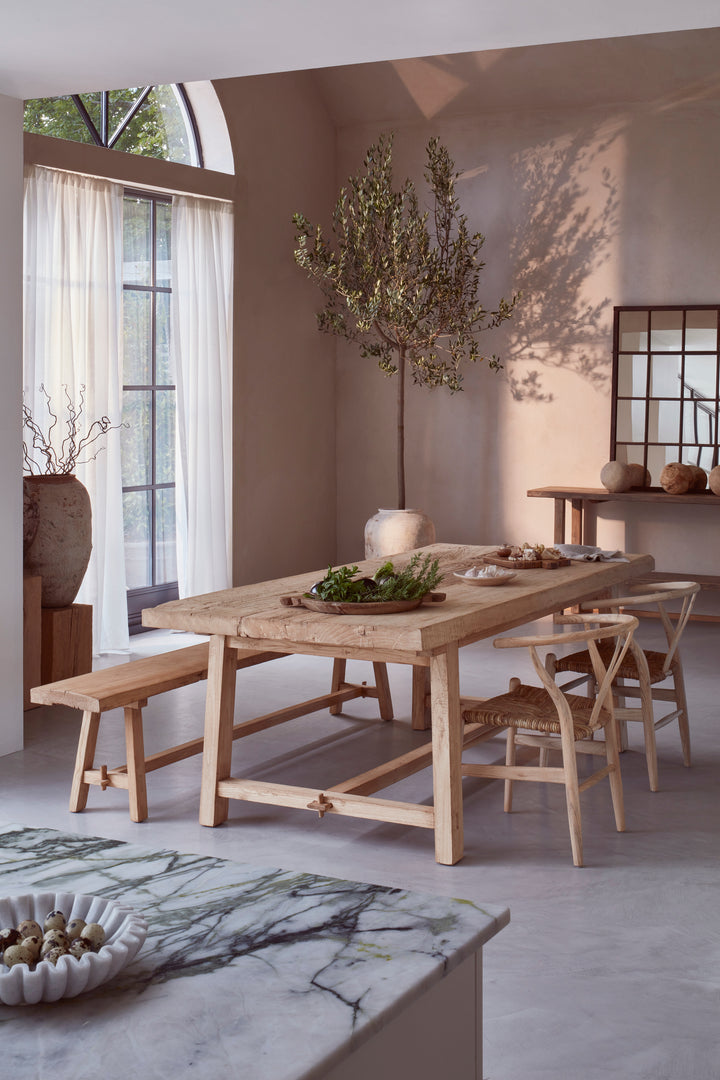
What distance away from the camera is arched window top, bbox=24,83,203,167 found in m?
6.39

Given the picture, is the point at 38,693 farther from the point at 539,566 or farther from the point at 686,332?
the point at 686,332

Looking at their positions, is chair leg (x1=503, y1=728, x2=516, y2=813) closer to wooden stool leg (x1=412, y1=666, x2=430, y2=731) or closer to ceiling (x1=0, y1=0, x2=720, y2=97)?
wooden stool leg (x1=412, y1=666, x2=430, y2=731)

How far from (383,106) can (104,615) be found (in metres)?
4.30

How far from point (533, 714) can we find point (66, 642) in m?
2.64

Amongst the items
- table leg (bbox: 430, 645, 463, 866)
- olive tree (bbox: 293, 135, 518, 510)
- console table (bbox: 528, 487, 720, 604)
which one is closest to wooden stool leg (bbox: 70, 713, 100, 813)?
table leg (bbox: 430, 645, 463, 866)

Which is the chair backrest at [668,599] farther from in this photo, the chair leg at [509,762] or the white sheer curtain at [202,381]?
the white sheer curtain at [202,381]

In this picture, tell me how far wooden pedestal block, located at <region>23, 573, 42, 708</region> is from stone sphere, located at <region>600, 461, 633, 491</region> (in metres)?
3.93

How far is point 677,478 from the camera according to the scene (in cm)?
739

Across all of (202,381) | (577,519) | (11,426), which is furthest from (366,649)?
(577,519)

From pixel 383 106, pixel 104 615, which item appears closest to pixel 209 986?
pixel 104 615

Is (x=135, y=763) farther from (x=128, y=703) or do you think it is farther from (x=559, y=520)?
(x=559, y=520)

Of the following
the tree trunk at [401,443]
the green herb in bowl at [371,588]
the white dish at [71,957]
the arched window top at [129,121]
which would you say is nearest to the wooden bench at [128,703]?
the green herb in bowl at [371,588]

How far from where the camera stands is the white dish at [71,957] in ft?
4.21

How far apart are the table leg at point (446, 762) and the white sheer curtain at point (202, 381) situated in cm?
403
